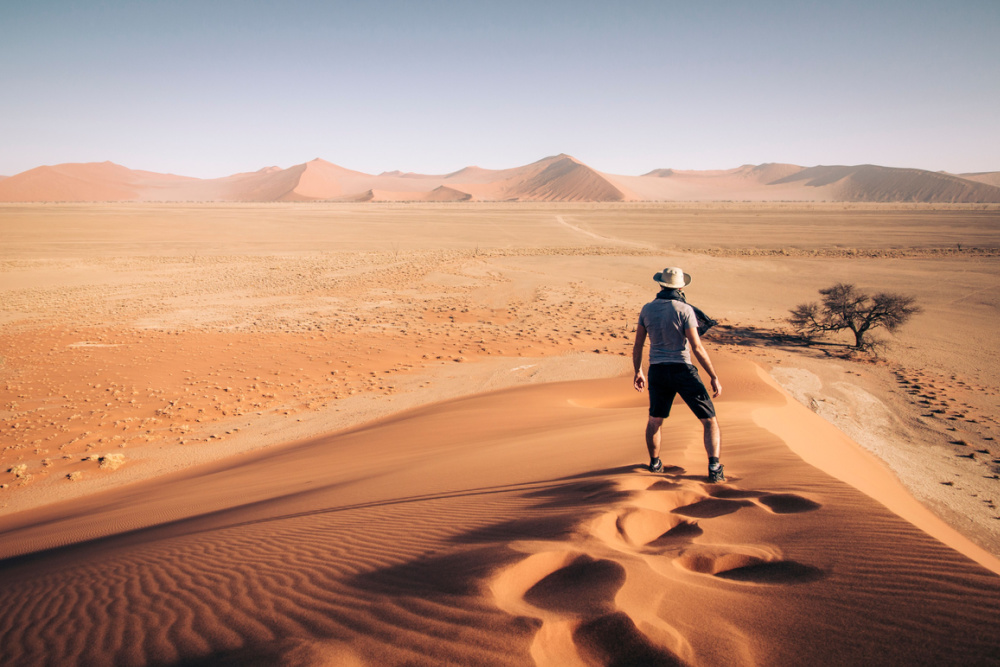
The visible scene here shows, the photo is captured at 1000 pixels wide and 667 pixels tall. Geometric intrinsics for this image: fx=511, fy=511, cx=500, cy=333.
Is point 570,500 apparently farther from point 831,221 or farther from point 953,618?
point 831,221

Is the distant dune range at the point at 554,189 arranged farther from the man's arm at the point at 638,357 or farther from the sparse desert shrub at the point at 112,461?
the man's arm at the point at 638,357

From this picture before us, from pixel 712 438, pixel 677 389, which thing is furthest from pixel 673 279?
pixel 712 438

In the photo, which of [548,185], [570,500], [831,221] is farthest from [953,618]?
[548,185]

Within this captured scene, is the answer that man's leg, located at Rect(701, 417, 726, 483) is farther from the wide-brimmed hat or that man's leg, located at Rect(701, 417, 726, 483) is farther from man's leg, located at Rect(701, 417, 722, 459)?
the wide-brimmed hat

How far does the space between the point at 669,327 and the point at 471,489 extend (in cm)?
202

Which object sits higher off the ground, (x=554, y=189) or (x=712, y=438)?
(x=554, y=189)

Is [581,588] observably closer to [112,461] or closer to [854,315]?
[112,461]

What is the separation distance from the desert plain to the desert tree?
47cm

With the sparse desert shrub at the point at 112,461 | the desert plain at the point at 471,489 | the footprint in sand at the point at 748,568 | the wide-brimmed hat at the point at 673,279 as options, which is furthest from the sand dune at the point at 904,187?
the sparse desert shrub at the point at 112,461

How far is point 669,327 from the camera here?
3773 millimetres

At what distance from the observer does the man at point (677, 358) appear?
12.4 feet

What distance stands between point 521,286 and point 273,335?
9.68 metres

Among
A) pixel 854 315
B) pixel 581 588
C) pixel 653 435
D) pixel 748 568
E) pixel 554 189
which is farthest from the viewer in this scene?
pixel 554 189

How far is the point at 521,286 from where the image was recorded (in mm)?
19531
